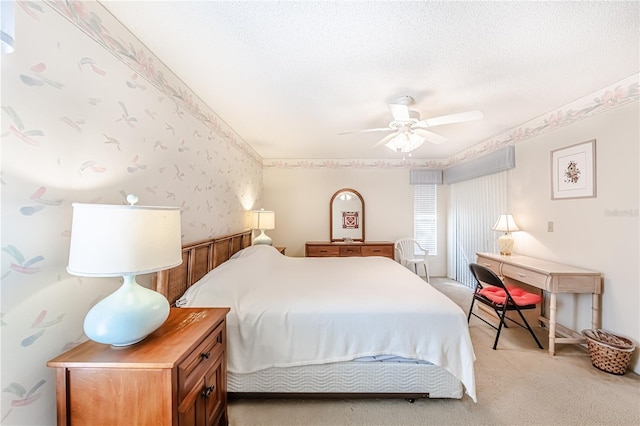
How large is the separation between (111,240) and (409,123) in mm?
2253

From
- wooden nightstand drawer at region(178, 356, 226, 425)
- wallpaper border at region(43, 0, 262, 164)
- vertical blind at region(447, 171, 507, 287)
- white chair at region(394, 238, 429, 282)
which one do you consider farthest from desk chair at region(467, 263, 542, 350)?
wallpaper border at region(43, 0, 262, 164)

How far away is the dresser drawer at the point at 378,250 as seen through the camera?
14.4 feet

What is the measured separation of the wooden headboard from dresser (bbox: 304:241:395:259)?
5.61 feet

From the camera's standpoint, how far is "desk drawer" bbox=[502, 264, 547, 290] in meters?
2.33

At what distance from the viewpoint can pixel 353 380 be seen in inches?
65.1

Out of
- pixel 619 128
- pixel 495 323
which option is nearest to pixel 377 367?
pixel 495 323

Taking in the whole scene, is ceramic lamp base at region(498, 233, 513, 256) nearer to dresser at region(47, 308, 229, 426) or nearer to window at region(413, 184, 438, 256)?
window at region(413, 184, 438, 256)

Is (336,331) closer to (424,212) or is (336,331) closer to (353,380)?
(353,380)

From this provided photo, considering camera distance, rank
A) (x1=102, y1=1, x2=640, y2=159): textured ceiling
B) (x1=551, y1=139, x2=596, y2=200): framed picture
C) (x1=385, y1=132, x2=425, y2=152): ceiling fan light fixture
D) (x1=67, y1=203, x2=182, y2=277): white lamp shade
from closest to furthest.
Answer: (x1=67, y1=203, x2=182, y2=277): white lamp shade < (x1=102, y1=1, x2=640, y2=159): textured ceiling < (x1=551, y1=139, x2=596, y2=200): framed picture < (x1=385, y1=132, x2=425, y2=152): ceiling fan light fixture

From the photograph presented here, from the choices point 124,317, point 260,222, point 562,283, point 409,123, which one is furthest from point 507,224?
point 124,317

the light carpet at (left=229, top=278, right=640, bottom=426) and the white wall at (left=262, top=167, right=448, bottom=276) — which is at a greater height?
the white wall at (left=262, top=167, right=448, bottom=276)

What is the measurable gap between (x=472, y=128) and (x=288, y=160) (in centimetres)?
290

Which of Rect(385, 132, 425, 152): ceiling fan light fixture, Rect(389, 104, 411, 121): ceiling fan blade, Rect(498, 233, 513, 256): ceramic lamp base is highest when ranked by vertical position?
Rect(389, 104, 411, 121): ceiling fan blade

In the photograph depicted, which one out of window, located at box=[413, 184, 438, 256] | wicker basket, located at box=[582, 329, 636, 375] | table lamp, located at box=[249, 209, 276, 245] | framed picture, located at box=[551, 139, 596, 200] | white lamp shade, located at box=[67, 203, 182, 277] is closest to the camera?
white lamp shade, located at box=[67, 203, 182, 277]
